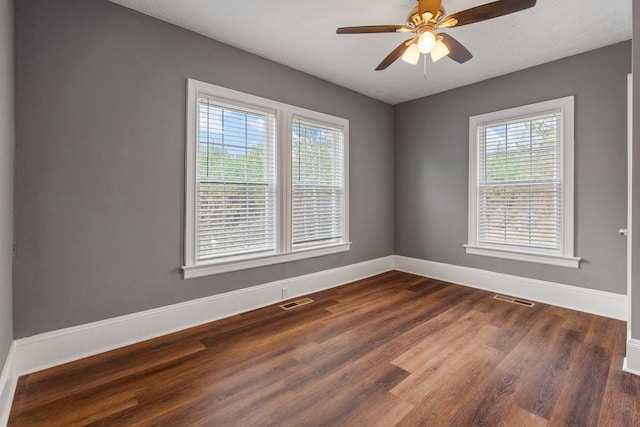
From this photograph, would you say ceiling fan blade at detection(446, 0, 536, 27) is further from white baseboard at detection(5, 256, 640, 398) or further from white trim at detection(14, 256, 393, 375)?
white trim at detection(14, 256, 393, 375)

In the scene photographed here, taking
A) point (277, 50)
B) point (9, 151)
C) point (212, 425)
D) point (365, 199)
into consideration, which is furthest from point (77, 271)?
point (365, 199)

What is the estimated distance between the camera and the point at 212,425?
1.54 m

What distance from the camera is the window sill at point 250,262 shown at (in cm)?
274

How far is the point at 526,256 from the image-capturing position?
350 centimetres

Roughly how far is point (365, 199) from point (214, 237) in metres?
2.39

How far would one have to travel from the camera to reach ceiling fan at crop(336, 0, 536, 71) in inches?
71.6

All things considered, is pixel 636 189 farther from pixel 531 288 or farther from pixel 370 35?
pixel 370 35

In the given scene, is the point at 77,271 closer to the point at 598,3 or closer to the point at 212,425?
the point at 212,425

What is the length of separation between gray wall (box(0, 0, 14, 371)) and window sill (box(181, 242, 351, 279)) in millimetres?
1114

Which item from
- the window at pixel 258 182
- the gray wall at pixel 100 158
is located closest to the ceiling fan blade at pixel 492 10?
the window at pixel 258 182

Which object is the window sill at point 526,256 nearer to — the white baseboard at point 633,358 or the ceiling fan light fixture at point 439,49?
the white baseboard at point 633,358

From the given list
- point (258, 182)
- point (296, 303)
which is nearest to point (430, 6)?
point (258, 182)

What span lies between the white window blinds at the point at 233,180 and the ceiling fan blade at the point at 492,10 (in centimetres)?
203

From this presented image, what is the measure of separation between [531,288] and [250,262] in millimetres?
3307
